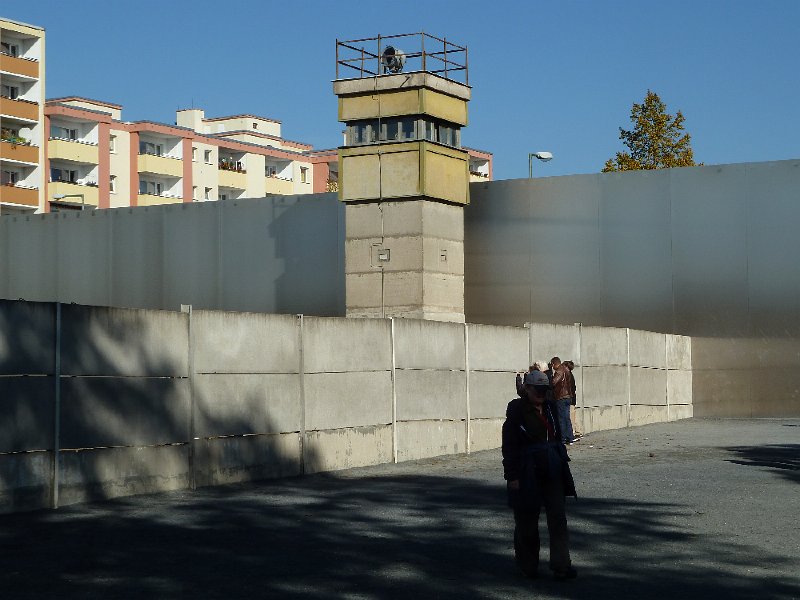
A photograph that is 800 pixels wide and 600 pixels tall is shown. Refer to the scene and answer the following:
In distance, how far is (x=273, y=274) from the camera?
4409 centimetres

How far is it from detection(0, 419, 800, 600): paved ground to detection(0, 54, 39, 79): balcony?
75445mm

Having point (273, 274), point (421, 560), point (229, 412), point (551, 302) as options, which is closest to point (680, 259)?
point (551, 302)

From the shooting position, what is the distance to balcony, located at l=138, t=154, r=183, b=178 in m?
103

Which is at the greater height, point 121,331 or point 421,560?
point 121,331

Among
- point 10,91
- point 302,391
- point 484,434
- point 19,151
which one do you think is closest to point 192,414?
point 302,391

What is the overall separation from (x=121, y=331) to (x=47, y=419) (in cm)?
169

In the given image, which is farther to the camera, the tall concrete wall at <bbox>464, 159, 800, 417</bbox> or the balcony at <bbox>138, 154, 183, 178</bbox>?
the balcony at <bbox>138, 154, 183, 178</bbox>

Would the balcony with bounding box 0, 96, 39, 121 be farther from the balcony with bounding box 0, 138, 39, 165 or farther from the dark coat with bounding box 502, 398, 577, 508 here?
the dark coat with bounding box 502, 398, 577, 508

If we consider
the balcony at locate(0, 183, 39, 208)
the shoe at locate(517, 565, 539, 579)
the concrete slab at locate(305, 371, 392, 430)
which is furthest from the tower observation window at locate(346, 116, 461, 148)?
the balcony at locate(0, 183, 39, 208)

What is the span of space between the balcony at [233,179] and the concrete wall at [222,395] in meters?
88.6

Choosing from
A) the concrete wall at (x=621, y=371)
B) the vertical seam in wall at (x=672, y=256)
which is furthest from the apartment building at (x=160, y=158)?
the concrete wall at (x=621, y=371)

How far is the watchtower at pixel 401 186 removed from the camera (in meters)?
38.1

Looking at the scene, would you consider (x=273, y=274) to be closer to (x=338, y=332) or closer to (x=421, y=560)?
(x=338, y=332)

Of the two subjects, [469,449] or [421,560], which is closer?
[421,560]
